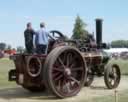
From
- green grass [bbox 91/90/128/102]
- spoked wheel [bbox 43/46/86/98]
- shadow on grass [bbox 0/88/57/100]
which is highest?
spoked wheel [bbox 43/46/86/98]

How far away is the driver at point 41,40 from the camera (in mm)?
12969

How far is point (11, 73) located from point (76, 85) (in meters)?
2.09

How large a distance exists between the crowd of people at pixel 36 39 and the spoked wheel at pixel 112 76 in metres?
2.85

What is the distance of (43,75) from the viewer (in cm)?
1204

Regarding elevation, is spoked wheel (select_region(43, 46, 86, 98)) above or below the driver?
below

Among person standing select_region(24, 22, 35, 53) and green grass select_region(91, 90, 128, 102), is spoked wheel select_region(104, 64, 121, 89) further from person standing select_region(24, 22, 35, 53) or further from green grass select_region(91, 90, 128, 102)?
person standing select_region(24, 22, 35, 53)

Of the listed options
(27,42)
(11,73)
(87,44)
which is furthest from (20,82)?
(87,44)

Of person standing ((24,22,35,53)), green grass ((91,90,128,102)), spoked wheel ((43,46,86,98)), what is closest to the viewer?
green grass ((91,90,128,102))

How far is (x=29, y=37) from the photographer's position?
13430 mm

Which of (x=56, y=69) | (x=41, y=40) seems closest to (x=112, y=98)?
(x=56, y=69)

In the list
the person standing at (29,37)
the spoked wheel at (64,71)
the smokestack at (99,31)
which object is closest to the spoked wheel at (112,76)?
the smokestack at (99,31)

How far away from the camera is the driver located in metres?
13.0

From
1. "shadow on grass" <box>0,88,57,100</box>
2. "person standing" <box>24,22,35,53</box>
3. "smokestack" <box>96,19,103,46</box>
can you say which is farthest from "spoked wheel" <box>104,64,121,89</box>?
"person standing" <box>24,22,35,53</box>

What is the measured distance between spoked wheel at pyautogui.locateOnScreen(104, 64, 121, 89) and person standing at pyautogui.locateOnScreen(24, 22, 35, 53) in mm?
3092
